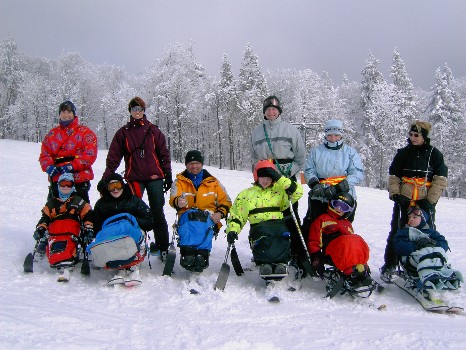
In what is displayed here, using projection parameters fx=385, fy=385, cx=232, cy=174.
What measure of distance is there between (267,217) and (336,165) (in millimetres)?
1293

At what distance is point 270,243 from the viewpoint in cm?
514

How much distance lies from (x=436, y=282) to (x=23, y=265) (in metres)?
5.60

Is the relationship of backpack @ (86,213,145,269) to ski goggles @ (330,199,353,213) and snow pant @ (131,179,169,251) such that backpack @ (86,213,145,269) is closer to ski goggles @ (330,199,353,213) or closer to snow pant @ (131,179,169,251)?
snow pant @ (131,179,169,251)

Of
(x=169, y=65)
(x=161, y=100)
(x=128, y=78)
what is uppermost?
(x=128, y=78)

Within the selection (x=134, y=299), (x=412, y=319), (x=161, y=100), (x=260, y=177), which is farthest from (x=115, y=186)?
(x=161, y=100)

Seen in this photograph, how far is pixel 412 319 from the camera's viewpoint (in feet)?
14.2

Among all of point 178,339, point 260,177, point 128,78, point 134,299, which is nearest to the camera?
point 178,339

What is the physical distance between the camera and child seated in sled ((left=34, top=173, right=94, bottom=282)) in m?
5.25

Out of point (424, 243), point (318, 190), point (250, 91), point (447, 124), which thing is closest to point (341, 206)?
point (318, 190)

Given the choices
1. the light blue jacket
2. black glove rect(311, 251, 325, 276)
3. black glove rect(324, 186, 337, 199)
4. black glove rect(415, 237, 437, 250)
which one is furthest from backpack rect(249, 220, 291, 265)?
black glove rect(415, 237, 437, 250)

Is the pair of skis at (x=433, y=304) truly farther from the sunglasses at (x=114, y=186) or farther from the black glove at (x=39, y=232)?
the black glove at (x=39, y=232)

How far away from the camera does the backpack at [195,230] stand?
537cm

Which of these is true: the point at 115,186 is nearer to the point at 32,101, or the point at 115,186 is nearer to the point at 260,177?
the point at 260,177

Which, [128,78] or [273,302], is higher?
[128,78]
